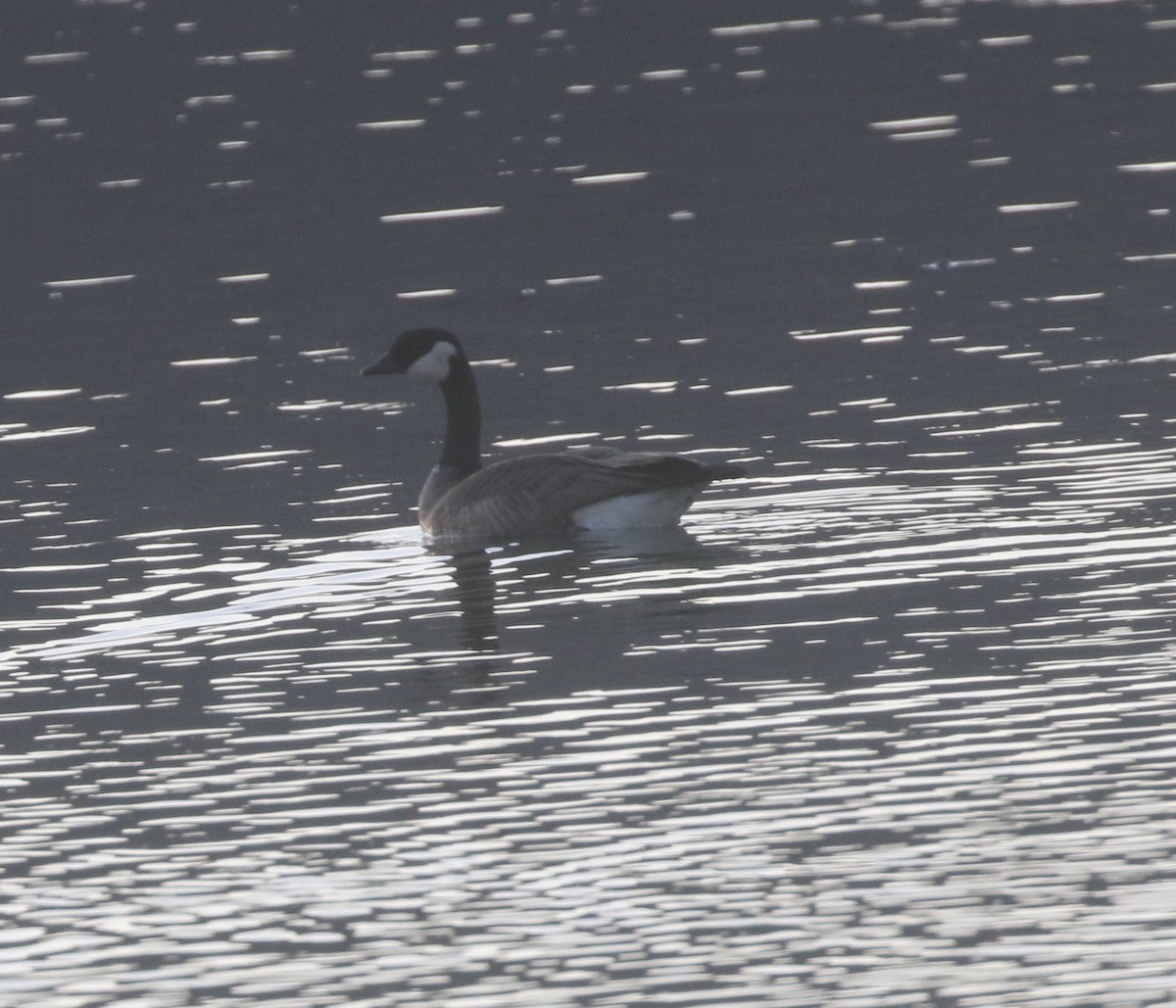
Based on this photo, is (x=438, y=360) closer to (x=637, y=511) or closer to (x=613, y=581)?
(x=637, y=511)

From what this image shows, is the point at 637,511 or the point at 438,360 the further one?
the point at 438,360

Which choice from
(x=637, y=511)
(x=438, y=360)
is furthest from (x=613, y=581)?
(x=438, y=360)

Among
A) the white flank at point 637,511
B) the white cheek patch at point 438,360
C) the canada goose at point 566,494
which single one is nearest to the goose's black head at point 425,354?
the white cheek patch at point 438,360

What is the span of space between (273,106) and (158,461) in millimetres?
21078

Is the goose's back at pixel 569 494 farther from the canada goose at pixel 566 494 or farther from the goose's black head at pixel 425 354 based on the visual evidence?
the goose's black head at pixel 425 354

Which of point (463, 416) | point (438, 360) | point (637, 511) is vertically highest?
point (438, 360)

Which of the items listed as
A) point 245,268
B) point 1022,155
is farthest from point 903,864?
point 1022,155

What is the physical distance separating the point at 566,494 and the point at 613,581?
135 cm

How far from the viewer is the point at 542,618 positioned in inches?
509

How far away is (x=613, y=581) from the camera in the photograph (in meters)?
13.7

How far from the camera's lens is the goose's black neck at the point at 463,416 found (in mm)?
16641

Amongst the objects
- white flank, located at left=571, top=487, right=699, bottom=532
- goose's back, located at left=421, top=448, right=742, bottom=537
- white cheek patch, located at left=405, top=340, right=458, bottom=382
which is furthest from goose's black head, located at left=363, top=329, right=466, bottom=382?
white flank, located at left=571, top=487, right=699, bottom=532

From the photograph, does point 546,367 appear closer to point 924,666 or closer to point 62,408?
point 62,408

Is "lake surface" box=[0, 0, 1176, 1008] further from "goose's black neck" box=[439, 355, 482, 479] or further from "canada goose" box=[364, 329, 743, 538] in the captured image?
"goose's black neck" box=[439, 355, 482, 479]
